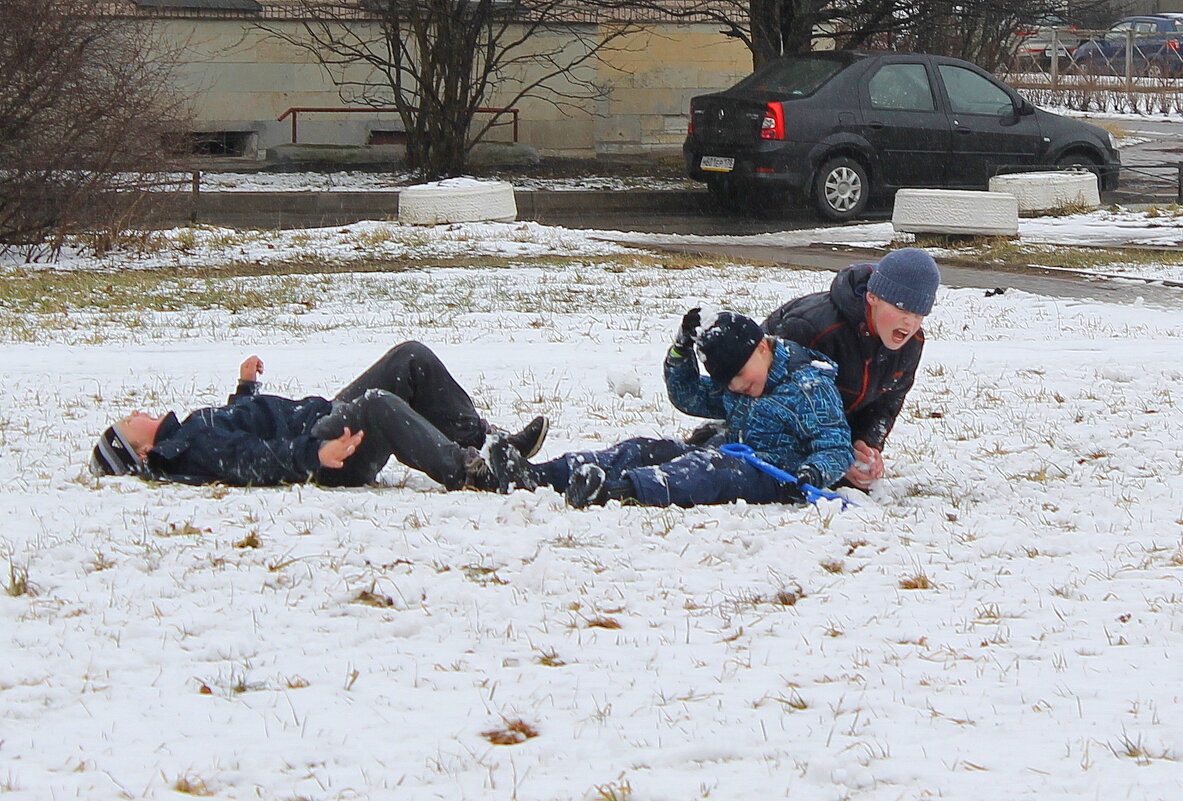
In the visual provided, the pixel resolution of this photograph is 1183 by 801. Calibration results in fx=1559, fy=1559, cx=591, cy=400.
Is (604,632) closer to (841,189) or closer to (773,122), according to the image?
(773,122)

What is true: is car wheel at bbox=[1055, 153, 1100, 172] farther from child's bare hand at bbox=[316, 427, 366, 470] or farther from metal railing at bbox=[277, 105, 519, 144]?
child's bare hand at bbox=[316, 427, 366, 470]

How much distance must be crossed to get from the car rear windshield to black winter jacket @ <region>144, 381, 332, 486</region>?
11.0 metres

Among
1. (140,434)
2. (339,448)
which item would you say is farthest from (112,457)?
(339,448)

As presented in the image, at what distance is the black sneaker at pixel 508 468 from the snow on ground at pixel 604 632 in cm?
13

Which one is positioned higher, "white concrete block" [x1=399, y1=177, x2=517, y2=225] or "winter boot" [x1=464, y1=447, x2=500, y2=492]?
"white concrete block" [x1=399, y1=177, x2=517, y2=225]

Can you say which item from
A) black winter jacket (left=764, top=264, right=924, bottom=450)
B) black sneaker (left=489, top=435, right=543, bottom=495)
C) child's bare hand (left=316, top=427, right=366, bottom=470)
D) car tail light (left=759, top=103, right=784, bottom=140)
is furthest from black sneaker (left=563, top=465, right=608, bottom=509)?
car tail light (left=759, top=103, right=784, bottom=140)

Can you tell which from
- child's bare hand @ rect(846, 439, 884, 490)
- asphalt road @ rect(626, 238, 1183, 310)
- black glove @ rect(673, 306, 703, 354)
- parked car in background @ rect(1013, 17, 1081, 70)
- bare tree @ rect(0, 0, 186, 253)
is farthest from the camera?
parked car in background @ rect(1013, 17, 1081, 70)

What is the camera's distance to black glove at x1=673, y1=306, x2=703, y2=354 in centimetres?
466

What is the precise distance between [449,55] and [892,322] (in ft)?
47.4

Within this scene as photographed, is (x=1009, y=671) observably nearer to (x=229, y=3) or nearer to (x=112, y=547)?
(x=112, y=547)

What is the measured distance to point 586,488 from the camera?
15.0ft

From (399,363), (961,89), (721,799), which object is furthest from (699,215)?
(721,799)

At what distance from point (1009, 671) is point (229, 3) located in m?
19.6

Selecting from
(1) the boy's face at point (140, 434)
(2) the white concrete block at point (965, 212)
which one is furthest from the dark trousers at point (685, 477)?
(2) the white concrete block at point (965, 212)
